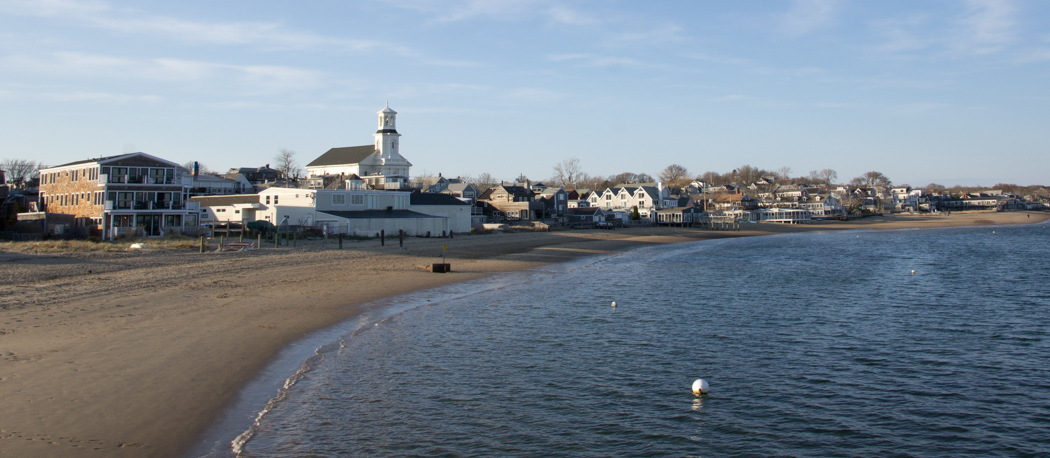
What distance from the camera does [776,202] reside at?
15088cm

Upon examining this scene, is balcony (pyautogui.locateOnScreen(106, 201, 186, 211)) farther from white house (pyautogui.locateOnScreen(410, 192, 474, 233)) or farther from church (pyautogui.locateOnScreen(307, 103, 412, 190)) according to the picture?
church (pyautogui.locateOnScreen(307, 103, 412, 190))

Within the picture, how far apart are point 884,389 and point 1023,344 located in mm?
8484

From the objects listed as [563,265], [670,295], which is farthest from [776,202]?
[670,295]

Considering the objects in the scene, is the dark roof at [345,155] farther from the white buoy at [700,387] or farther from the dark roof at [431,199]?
the white buoy at [700,387]

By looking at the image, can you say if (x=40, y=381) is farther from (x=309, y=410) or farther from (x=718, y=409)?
(x=718, y=409)

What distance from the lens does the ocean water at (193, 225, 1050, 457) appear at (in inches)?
479

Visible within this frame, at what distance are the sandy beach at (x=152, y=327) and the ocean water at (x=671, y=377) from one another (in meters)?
1.42

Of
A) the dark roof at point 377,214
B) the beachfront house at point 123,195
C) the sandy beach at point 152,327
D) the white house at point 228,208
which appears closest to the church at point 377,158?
the white house at point 228,208

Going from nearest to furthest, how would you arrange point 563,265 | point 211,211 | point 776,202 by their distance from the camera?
point 563,265 → point 211,211 → point 776,202

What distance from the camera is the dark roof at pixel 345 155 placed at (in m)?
111

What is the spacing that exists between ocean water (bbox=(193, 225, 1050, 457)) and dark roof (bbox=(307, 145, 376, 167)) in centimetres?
8441

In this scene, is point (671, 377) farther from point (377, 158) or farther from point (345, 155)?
point (345, 155)

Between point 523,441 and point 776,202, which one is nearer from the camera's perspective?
point 523,441

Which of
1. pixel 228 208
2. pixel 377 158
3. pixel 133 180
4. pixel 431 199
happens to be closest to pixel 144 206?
pixel 133 180
